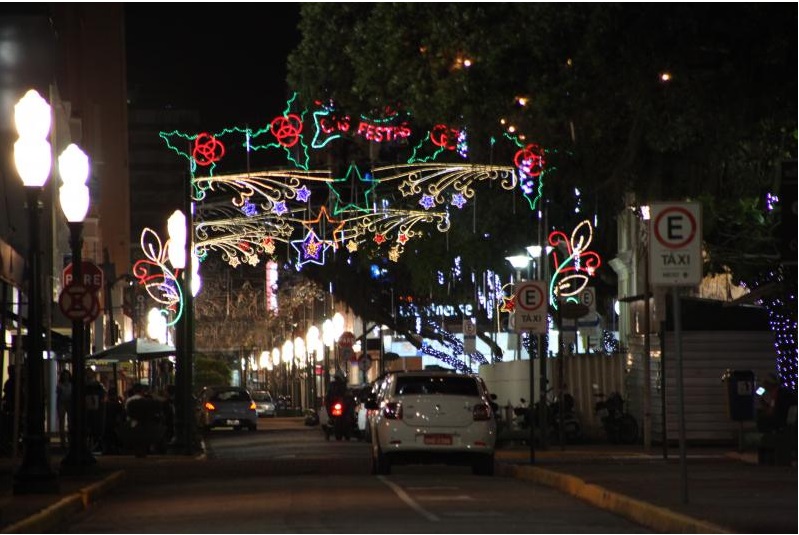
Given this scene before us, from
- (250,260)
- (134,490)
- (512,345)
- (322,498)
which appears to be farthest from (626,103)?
(512,345)

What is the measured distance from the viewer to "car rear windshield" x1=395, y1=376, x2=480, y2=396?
2512 centimetres

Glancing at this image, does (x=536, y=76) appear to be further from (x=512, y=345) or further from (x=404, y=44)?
(x=512, y=345)

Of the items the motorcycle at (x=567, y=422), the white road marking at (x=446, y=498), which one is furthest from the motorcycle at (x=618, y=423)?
the white road marking at (x=446, y=498)

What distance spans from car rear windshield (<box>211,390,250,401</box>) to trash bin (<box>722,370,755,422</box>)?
25889 mm

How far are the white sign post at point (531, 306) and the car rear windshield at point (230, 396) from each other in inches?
1031

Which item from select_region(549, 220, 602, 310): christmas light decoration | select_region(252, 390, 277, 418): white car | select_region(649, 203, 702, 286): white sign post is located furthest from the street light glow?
select_region(252, 390, 277, 418): white car

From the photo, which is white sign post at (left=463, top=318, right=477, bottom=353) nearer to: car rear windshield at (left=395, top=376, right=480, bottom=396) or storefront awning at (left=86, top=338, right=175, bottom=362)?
storefront awning at (left=86, top=338, right=175, bottom=362)

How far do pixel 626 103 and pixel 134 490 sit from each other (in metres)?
9.60

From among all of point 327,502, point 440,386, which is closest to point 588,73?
point 327,502

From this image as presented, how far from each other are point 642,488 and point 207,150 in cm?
1467

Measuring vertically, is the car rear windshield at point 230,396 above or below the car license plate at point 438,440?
above

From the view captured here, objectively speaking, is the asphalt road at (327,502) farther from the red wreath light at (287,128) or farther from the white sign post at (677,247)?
the red wreath light at (287,128)

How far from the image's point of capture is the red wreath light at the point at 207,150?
30875mm

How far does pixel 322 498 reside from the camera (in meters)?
→ 19.1
